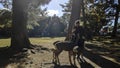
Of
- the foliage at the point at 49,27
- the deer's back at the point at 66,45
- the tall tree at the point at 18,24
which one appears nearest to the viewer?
the deer's back at the point at 66,45

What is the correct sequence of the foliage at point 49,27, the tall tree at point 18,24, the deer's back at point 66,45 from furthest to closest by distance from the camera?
the foliage at point 49,27, the tall tree at point 18,24, the deer's back at point 66,45

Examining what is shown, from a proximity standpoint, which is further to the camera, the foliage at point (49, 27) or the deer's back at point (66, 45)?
the foliage at point (49, 27)

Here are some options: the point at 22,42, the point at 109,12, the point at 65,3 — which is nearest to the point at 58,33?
the point at 65,3

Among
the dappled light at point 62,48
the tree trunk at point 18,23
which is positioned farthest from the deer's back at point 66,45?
the tree trunk at point 18,23

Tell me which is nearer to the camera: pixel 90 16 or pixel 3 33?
pixel 90 16

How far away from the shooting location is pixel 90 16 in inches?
1671

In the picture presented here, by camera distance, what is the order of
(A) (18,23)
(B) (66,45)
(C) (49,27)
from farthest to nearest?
(C) (49,27) → (A) (18,23) → (B) (66,45)

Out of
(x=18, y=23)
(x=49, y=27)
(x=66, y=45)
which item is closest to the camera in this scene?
(x=66, y=45)

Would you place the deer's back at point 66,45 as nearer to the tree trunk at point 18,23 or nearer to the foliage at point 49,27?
the tree trunk at point 18,23

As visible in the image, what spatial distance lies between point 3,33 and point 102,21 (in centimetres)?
3186

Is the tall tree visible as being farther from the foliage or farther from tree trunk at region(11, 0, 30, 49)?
the foliage

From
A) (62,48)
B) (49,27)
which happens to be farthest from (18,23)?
(49,27)

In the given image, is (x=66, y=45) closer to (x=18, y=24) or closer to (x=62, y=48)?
(x=62, y=48)

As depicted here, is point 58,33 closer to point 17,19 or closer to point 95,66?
point 17,19
